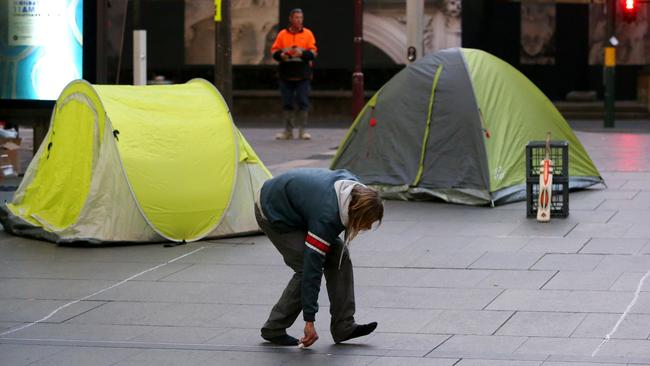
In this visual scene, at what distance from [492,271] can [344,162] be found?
5.05 meters

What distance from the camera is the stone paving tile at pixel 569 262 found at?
34.3ft

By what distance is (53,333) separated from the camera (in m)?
8.49

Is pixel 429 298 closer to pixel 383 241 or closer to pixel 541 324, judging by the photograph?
pixel 541 324

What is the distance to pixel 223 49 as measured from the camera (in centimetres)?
1858

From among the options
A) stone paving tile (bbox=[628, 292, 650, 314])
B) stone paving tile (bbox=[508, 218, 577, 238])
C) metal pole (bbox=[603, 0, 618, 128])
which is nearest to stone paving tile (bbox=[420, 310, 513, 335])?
stone paving tile (bbox=[628, 292, 650, 314])

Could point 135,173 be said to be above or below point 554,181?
above

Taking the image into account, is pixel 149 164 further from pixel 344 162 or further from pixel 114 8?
pixel 114 8

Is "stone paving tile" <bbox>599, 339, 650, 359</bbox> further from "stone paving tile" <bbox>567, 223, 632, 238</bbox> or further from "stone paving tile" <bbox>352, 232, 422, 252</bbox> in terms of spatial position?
"stone paving tile" <bbox>567, 223, 632, 238</bbox>

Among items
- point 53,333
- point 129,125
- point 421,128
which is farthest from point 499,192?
point 53,333

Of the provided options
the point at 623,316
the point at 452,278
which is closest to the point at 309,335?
the point at 623,316

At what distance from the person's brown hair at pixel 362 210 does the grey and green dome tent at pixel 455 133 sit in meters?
6.70

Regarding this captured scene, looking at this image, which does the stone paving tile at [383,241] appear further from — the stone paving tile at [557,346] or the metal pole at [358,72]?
the metal pole at [358,72]

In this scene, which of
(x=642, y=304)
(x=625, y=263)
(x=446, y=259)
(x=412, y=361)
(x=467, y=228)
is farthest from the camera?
(x=467, y=228)

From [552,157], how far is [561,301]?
4570 millimetres
